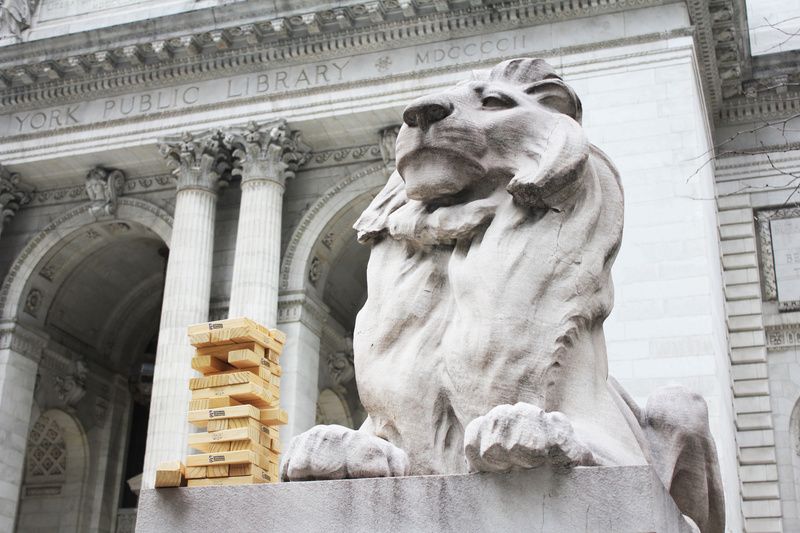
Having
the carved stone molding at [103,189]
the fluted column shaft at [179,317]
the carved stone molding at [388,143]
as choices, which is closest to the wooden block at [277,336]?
the fluted column shaft at [179,317]

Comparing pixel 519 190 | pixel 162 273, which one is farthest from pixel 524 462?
pixel 162 273

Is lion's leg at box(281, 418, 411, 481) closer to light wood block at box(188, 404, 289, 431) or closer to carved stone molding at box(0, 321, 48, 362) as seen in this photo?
light wood block at box(188, 404, 289, 431)

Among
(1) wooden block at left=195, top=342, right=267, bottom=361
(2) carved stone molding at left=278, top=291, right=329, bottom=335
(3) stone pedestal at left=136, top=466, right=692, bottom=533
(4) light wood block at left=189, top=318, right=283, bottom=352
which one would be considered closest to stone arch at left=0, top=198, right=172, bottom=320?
(2) carved stone molding at left=278, top=291, right=329, bottom=335

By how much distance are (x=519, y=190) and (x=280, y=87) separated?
57.8 feet

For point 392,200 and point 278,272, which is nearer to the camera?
point 392,200

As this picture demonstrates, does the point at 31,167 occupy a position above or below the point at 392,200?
above

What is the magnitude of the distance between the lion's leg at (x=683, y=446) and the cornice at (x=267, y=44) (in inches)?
616

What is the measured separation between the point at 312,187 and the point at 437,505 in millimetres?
18717

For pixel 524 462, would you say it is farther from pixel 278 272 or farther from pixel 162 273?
pixel 162 273

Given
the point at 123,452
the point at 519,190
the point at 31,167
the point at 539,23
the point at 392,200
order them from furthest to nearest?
the point at 123,452 < the point at 31,167 < the point at 539,23 < the point at 392,200 < the point at 519,190

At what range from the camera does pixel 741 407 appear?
19.4 m

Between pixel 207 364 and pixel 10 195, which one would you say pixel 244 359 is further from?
pixel 10 195

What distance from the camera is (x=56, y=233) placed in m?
23.2

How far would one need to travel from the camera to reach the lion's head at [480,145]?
13.0 ft
